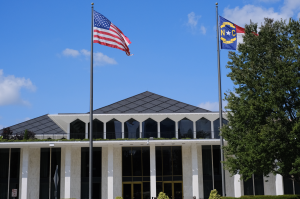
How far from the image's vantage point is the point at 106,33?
2108cm

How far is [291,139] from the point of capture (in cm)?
1900

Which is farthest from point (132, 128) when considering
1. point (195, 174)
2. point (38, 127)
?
point (38, 127)

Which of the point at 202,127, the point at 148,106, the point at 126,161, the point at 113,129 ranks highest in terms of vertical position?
the point at 148,106

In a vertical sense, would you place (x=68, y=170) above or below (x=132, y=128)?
below

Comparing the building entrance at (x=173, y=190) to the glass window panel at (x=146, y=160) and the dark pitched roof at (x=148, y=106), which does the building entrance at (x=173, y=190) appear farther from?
the dark pitched roof at (x=148, y=106)

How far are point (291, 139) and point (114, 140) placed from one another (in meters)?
19.8

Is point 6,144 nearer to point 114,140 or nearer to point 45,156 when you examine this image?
point 45,156

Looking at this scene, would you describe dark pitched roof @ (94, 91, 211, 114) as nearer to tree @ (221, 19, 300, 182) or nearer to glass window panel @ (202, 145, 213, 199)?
glass window panel @ (202, 145, 213, 199)

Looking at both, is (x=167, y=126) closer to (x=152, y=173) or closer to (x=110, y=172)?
(x=152, y=173)

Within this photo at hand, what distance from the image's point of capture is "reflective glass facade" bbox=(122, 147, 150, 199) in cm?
3609

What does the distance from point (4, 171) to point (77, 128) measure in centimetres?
908

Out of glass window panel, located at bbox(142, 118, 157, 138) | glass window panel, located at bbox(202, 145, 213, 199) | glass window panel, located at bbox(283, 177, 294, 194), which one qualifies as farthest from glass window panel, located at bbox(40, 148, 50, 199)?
glass window panel, located at bbox(283, 177, 294, 194)

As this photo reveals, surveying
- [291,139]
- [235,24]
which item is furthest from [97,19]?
[291,139]

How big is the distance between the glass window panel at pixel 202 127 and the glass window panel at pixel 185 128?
671 mm
